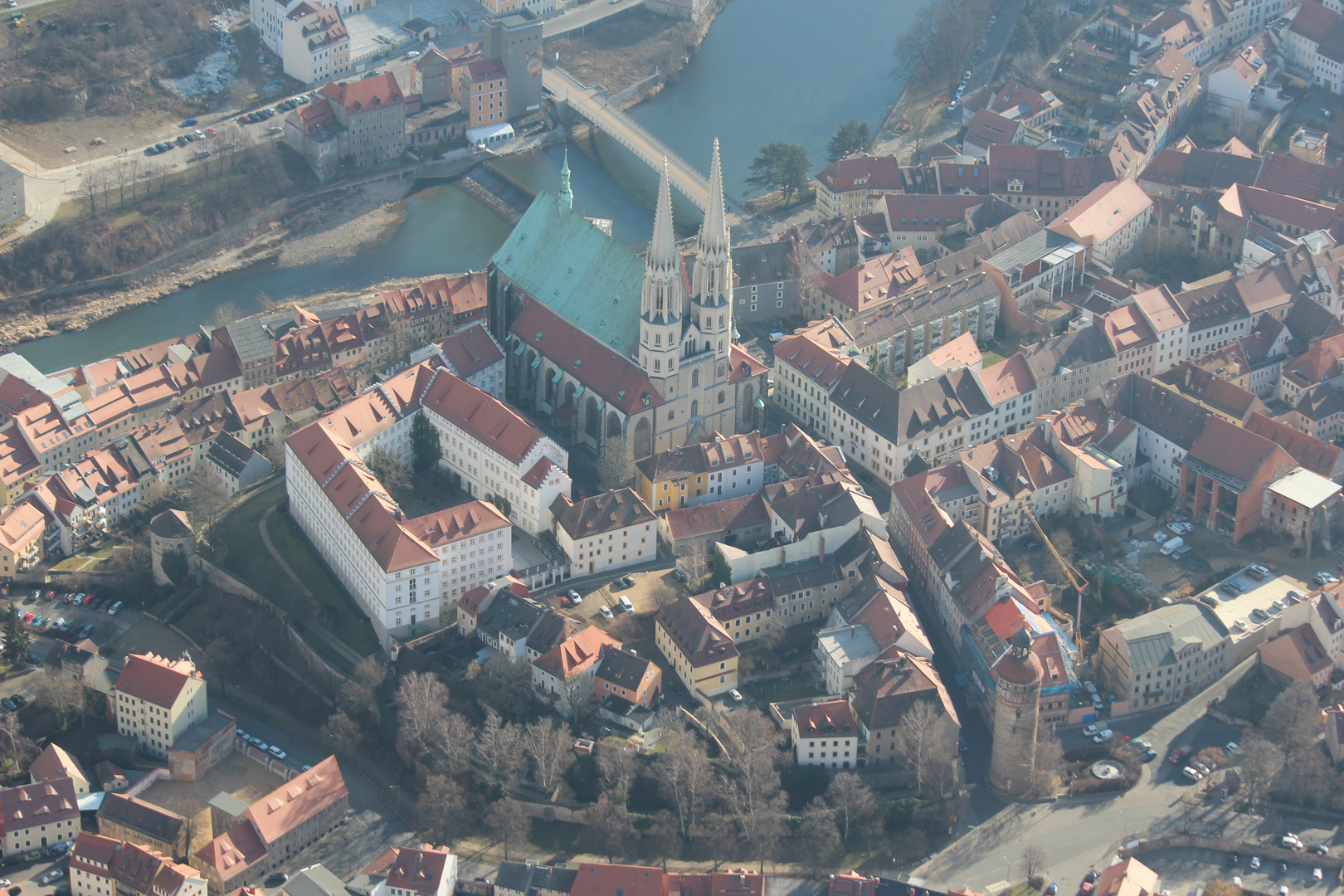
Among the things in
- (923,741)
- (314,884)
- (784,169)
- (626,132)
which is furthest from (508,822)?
(626,132)

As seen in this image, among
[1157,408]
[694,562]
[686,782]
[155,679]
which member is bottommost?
[155,679]

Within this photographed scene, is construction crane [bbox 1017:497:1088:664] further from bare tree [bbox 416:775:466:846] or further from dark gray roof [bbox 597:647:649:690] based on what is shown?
bare tree [bbox 416:775:466:846]

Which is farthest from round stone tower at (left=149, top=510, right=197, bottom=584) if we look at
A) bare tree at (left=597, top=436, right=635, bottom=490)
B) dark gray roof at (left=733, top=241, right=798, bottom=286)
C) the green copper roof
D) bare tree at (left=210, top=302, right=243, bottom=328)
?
dark gray roof at (left=733, top=241, right=798, bottom=286)

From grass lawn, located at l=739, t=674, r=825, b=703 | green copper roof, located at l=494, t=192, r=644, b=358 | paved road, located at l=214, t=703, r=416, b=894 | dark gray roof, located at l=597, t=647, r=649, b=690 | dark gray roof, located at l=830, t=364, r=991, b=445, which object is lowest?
paved road, located at l=214, t=703, r=416, b=894

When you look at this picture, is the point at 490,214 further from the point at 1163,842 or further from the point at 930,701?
the point at 1163,842

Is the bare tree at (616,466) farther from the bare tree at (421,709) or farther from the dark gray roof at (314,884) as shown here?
the dark gray roof at (314,884)

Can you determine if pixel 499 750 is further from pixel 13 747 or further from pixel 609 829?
pixel 13 747
